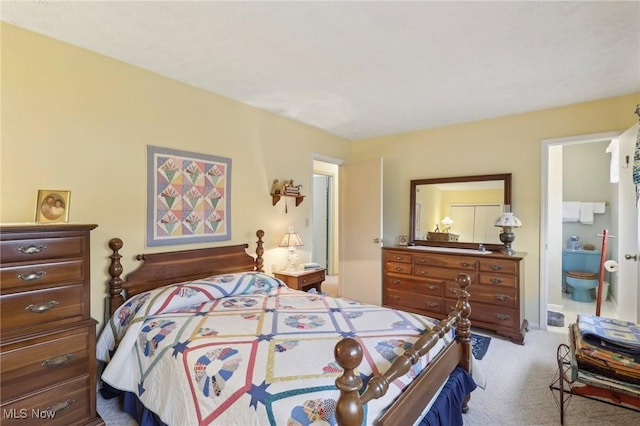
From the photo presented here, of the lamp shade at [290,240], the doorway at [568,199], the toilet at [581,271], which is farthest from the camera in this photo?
the toilet at [581,271]

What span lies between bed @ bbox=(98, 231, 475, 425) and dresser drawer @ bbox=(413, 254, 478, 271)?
1.53 meters

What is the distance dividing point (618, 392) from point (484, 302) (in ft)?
4.94

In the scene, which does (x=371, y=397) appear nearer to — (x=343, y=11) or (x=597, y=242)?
(x=343, y=11)

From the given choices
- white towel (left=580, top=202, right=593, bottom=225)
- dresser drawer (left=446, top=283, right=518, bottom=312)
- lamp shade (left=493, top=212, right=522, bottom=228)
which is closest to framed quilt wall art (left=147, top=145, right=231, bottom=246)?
A: dresser drawer (left=446, top=283, right=518, bottom=312)

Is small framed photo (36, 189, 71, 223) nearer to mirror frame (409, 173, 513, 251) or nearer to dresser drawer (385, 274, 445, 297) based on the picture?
dresser drawer (385, 274, 445, 297)

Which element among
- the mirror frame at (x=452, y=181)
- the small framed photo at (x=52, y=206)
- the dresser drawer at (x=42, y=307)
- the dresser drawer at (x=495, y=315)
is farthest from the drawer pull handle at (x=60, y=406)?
the mirror frame at (x=452, y=181)

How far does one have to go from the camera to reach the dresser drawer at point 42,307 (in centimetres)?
155

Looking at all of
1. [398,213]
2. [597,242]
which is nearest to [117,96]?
[398,213]

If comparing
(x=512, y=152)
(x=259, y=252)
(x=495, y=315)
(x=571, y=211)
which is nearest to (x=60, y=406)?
(x=259, y=252)

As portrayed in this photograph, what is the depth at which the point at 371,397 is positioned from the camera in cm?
109

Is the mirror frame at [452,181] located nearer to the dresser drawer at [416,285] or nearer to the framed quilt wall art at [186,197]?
the dresser drawer at [416,285]

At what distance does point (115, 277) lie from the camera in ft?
7.48

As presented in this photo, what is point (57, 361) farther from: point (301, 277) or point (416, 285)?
point (416, 285)

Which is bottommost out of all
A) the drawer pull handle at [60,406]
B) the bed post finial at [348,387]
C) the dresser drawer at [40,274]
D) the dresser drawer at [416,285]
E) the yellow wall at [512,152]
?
the drawer pull handle at [60,406]
